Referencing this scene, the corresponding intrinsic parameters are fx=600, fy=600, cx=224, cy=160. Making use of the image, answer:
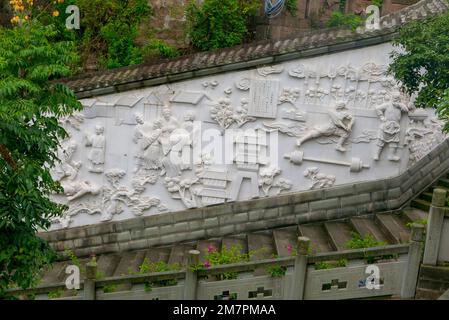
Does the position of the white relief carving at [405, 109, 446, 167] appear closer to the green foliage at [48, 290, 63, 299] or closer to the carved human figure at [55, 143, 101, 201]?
the carved human figure at [55, 143, 101, 201]

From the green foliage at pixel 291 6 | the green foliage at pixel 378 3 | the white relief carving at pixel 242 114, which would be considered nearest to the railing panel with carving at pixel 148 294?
the white relief carving at pixel 242 114

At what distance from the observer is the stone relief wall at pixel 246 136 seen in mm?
9875

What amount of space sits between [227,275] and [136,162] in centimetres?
380

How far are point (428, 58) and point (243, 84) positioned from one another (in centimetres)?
366

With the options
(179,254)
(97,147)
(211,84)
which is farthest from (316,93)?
(97,147)

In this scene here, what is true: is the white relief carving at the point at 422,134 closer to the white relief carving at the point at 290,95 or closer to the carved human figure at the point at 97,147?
the white relief carving at the point at 290,95

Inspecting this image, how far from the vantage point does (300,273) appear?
22.5ft

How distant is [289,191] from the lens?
33.4 feet

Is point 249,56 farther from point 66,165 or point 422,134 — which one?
point 66,165

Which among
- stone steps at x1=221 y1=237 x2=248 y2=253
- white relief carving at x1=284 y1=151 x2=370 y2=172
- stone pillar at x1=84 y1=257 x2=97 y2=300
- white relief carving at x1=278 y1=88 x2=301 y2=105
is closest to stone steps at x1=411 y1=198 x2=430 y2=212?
white relief carving at x1=284 y1=151 x2=370 y2=172

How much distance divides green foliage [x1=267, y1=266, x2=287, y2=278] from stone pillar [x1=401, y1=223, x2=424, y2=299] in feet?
4.43

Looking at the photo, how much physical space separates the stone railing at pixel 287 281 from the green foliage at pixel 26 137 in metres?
1.39

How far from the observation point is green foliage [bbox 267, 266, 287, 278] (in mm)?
6973

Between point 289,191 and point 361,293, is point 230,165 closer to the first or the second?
point 289,191
